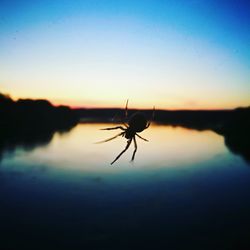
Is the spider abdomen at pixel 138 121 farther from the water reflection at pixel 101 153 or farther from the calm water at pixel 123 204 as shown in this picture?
the water reflection at pixel 101 153

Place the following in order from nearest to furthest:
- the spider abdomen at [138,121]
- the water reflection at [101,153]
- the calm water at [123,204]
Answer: the spider abdomen at [138,121], the calm water at [123,204], the water reflection at [101,153]

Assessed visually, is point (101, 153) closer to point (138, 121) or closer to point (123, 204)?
point (123, 204)

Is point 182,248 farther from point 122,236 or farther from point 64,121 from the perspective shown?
point 64,121

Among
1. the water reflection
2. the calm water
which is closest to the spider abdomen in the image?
the calm water

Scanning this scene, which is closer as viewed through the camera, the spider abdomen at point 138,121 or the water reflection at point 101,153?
the spider abdomen at point 138,121

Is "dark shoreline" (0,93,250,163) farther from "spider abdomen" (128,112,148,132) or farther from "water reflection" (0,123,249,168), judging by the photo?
"spider abdomen" (128,112,148,132)

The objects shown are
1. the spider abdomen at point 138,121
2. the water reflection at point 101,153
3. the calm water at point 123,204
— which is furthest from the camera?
the water reflection at point 101,153

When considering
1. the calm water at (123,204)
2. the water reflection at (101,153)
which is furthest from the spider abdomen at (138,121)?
the water reflection at (101,153)

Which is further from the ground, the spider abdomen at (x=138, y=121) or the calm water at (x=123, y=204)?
the spider abdomen at (x=138, y=121)
